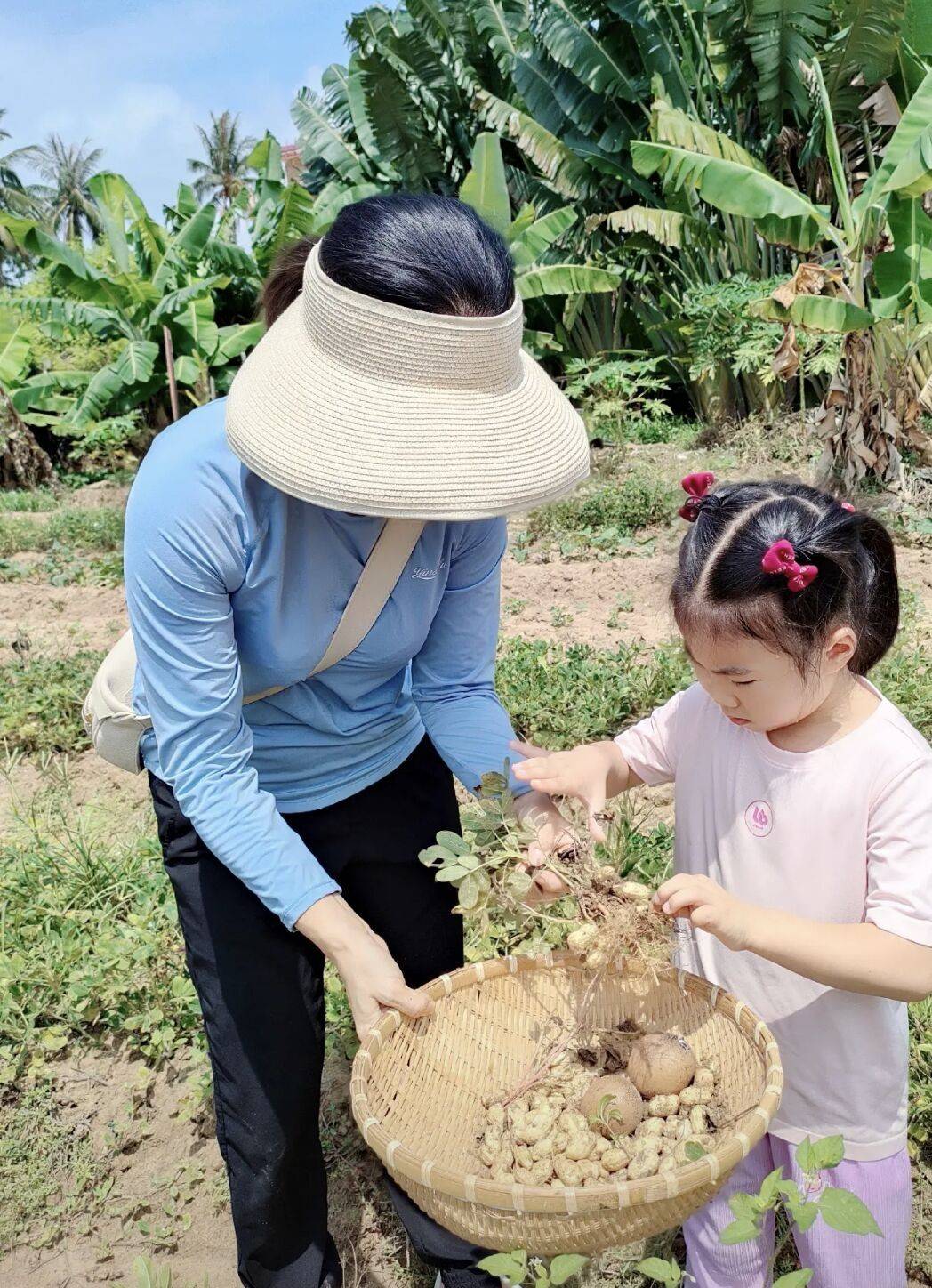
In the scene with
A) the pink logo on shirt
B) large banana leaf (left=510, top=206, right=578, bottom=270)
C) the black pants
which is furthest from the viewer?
large banana leaf (left=510, top=206, right=578, bottom=270)

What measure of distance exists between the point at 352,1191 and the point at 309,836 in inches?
40.4

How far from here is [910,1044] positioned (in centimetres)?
227

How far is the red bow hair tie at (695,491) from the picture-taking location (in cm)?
155

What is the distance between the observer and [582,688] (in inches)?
161

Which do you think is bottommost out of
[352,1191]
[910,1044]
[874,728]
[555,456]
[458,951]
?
[352,1191]

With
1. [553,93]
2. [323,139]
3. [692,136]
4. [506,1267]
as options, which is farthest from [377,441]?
[323,139]

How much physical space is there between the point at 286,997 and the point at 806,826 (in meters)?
0.88

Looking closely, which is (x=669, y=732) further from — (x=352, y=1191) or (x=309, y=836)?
(x=352, y=1191)

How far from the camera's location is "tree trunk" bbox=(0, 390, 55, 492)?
1244 cm

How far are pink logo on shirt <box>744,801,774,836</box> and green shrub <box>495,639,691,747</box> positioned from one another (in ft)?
7.29

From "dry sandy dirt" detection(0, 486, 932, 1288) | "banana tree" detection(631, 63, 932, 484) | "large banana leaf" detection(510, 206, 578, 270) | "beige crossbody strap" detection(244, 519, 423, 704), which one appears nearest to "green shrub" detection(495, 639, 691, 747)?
"dry sandy dirt" detection(0, 486, 932, 1288)

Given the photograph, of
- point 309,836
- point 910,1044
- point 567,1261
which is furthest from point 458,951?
point 910,1044

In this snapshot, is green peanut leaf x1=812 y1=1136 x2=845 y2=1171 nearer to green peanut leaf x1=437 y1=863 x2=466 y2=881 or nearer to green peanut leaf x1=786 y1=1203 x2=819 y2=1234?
green peanut leaf x1=786 y1=1203 x2=819 y2=1234

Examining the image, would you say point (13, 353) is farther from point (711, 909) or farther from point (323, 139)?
point (711, 909)
